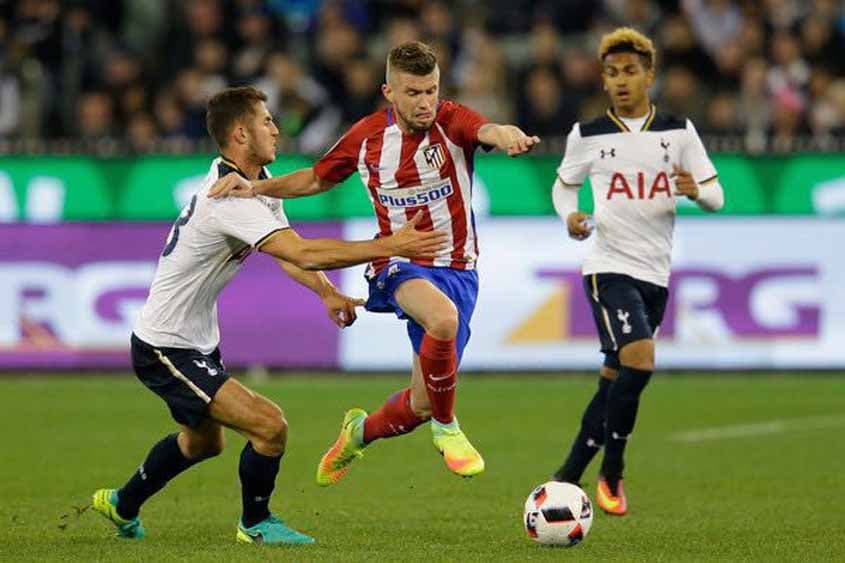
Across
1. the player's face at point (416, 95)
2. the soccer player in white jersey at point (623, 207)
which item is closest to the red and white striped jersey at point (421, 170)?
the player's face at point (416, 95)

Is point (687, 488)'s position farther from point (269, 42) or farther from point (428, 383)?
point (269, 42)

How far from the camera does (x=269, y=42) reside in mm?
19000

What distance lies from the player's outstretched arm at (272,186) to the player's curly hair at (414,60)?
0.68 m

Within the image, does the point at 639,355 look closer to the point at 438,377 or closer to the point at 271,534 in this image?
the point at 438,377

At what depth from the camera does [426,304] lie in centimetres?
865

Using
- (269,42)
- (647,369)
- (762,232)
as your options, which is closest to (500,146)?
(647,369)

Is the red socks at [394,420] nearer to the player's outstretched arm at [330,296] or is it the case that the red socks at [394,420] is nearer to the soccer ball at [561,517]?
the player's outstretched arm at [330,296]

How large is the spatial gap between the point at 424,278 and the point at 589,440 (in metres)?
1.76

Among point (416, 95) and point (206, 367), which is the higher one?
point (416, 95)

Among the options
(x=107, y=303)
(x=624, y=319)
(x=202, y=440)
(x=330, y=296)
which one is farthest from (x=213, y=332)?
(x=107, y=303)

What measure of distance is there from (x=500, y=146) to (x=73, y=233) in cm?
910

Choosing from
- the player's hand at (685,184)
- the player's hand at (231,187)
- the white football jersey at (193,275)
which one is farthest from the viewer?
A: the player's hand at (685,184)

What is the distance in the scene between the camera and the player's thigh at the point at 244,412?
818 centimetres

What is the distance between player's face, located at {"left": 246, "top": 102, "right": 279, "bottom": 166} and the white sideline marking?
5.36m
